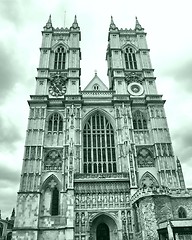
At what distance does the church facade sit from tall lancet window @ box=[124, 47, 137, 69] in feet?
0.45

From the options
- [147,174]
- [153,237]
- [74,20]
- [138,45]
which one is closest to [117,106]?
→ [147,174]

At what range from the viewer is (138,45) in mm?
32688

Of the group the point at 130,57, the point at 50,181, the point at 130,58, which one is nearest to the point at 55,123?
the point at 50,181

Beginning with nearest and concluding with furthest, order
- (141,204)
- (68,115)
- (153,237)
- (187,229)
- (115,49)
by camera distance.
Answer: (187,229) → (153,237) → (141,204) → (68,115) → (115,49)

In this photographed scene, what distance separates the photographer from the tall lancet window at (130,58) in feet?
102

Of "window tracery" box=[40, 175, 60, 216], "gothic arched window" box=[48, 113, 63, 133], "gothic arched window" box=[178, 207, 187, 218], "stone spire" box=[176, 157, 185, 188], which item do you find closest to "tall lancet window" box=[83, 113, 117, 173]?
"gothic arched window" box=[48, 113, 63, 133]

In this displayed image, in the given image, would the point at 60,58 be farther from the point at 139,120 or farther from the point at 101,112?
the point at 139,120

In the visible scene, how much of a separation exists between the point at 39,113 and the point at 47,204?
10.0 metres

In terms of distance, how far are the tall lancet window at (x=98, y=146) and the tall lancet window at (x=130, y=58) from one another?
29.6 feet

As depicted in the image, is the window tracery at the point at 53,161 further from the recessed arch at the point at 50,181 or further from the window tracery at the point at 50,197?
the window tracery at the point at 50,197

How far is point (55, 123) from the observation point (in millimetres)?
26125

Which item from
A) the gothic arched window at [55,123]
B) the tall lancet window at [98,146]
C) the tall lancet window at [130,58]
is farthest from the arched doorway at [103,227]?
the tall lancet window at [130,58]

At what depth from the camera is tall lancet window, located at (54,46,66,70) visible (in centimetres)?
3047

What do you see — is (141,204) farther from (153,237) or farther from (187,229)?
(187,229)
